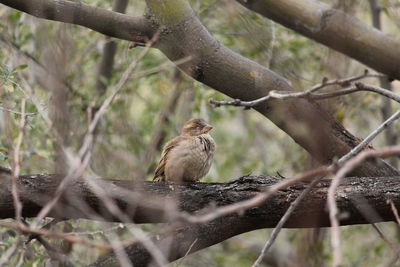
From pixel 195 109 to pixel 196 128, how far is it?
1176 millimetres

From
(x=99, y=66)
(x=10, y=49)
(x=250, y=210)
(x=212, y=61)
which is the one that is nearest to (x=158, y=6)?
(x=212, y=61)

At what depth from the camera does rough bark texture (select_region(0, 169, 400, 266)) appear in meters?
4.65

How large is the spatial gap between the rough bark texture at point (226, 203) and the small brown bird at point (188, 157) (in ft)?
4.33

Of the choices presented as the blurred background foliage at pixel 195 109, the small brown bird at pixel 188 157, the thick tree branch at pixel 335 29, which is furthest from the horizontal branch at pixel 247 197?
the small brown bird at pixel 188 157

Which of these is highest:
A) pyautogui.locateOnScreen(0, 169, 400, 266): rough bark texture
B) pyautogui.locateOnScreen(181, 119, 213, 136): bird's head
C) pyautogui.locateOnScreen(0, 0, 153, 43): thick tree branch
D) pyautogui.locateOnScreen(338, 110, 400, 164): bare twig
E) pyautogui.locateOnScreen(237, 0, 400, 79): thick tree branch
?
pyautogui.locateOnScreen(237, 0, 400, 79): thick tree branch

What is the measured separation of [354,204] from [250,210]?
694mm

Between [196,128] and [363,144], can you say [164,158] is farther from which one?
[363,144]

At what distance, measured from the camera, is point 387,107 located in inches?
344

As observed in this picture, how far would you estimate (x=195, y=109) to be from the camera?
26.2 feet

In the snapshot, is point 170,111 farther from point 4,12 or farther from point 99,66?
point 4,12

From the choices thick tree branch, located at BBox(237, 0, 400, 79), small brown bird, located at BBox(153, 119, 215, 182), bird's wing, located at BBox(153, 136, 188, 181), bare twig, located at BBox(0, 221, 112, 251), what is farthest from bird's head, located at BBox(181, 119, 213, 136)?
bare twig, located at BBox(0, 221, 112, 251)

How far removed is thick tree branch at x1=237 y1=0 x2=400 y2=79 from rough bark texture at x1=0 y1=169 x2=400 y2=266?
3.17 ft

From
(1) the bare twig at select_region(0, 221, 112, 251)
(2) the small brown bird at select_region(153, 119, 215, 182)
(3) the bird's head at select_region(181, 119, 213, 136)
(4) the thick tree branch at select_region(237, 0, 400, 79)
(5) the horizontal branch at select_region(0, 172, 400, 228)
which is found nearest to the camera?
(1) the bare twig at select_region(0, 221, 112, 251)

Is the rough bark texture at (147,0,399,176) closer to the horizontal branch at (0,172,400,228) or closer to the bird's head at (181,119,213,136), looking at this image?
the horizontal branch at (0,172,400,228)
